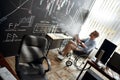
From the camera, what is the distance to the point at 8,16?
3164 millimetres

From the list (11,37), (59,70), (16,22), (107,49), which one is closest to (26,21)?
(16,22)

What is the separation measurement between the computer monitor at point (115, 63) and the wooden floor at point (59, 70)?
1.07 meters

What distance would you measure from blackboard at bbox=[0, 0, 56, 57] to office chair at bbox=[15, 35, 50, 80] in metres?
0.82

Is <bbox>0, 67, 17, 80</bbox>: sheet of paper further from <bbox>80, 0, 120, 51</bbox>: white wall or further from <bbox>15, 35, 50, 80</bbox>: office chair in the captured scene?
<bbox>80, 0, 120, 51</bbox>: white wall

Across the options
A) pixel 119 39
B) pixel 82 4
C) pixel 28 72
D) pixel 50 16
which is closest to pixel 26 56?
pixel 28 72

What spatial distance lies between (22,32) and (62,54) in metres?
1.67

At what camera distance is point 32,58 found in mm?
2891

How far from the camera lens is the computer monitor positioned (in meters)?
3.61

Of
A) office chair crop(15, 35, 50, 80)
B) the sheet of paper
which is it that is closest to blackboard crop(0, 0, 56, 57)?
office chair crop(15, 35, 50, 80)

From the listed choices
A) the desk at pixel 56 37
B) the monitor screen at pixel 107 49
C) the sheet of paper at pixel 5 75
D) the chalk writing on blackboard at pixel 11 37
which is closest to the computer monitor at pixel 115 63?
the monitor screen at pixel 107 49

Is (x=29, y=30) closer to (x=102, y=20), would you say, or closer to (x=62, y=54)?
(x=62, y=54)

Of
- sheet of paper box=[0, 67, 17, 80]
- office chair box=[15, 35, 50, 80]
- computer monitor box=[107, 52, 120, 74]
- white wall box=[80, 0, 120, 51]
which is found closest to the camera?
sheet of paper box=[0, 67, 17, 80]

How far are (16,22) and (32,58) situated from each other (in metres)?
0.99

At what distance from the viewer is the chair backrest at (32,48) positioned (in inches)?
106
